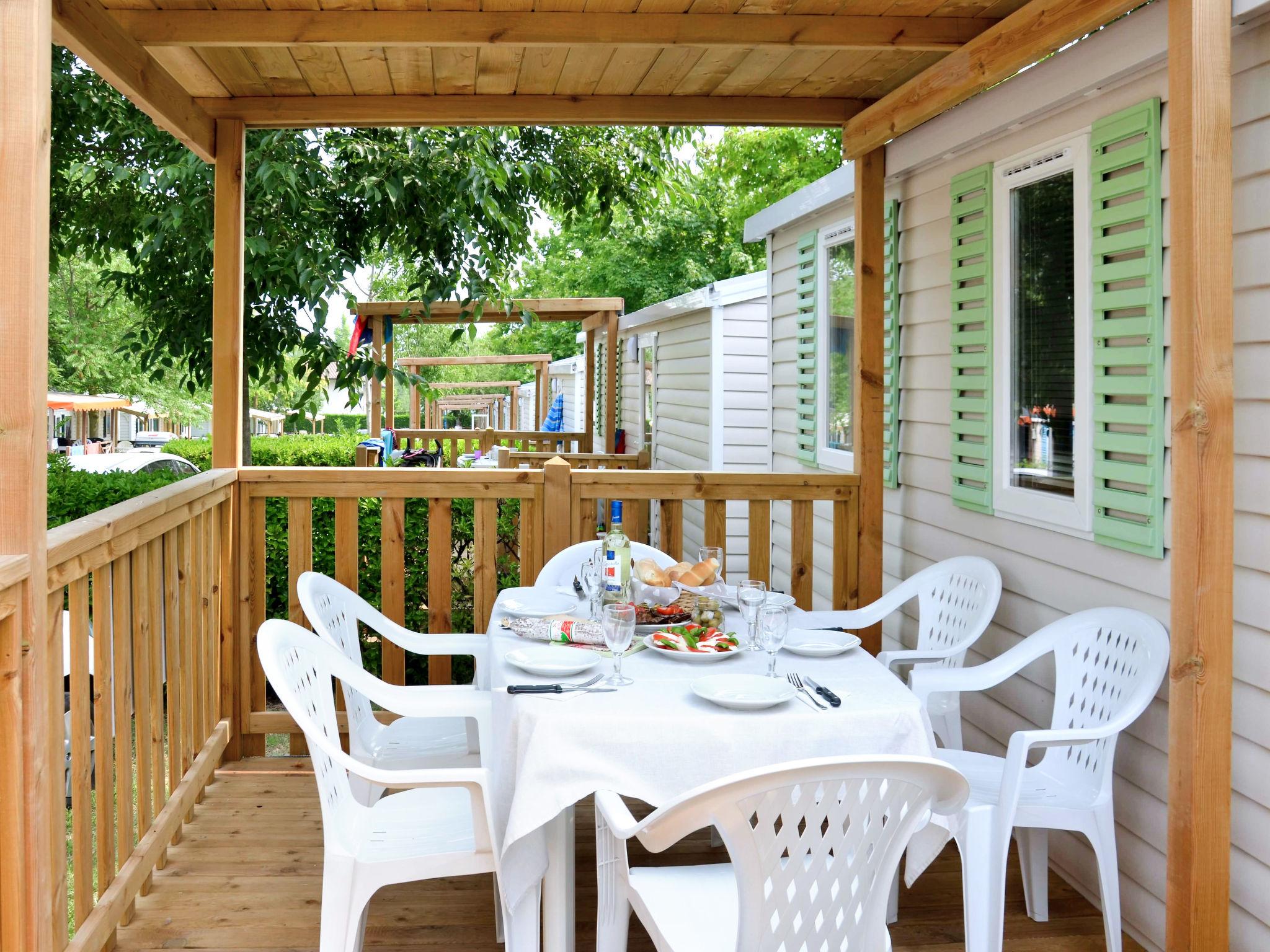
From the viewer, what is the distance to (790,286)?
270 inches

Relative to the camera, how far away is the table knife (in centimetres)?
242

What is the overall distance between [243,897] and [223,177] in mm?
2704

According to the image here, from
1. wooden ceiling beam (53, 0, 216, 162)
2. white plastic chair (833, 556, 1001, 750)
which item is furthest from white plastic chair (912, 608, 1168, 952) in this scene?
wooden ceiling beam (53, 0, 216, 162)

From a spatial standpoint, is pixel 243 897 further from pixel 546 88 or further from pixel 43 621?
pixel 546 88

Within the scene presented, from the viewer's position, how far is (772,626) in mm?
2588

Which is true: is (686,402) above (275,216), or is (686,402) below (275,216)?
below

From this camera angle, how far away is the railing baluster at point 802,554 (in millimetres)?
4426

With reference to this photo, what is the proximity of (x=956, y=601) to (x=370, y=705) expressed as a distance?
198cm

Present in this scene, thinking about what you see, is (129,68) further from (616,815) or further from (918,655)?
(918,655)

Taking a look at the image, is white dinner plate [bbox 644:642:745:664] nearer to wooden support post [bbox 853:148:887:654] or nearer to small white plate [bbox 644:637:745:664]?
small white plate [bbox 644:637:745:664]

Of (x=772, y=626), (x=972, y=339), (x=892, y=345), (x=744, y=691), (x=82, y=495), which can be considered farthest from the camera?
(x=82, y=495)

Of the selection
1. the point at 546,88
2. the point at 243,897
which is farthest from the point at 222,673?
the point at 546,88

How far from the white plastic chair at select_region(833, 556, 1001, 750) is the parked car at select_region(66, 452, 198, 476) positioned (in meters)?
9.06

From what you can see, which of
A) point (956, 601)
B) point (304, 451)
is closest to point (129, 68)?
point (956, 601)
